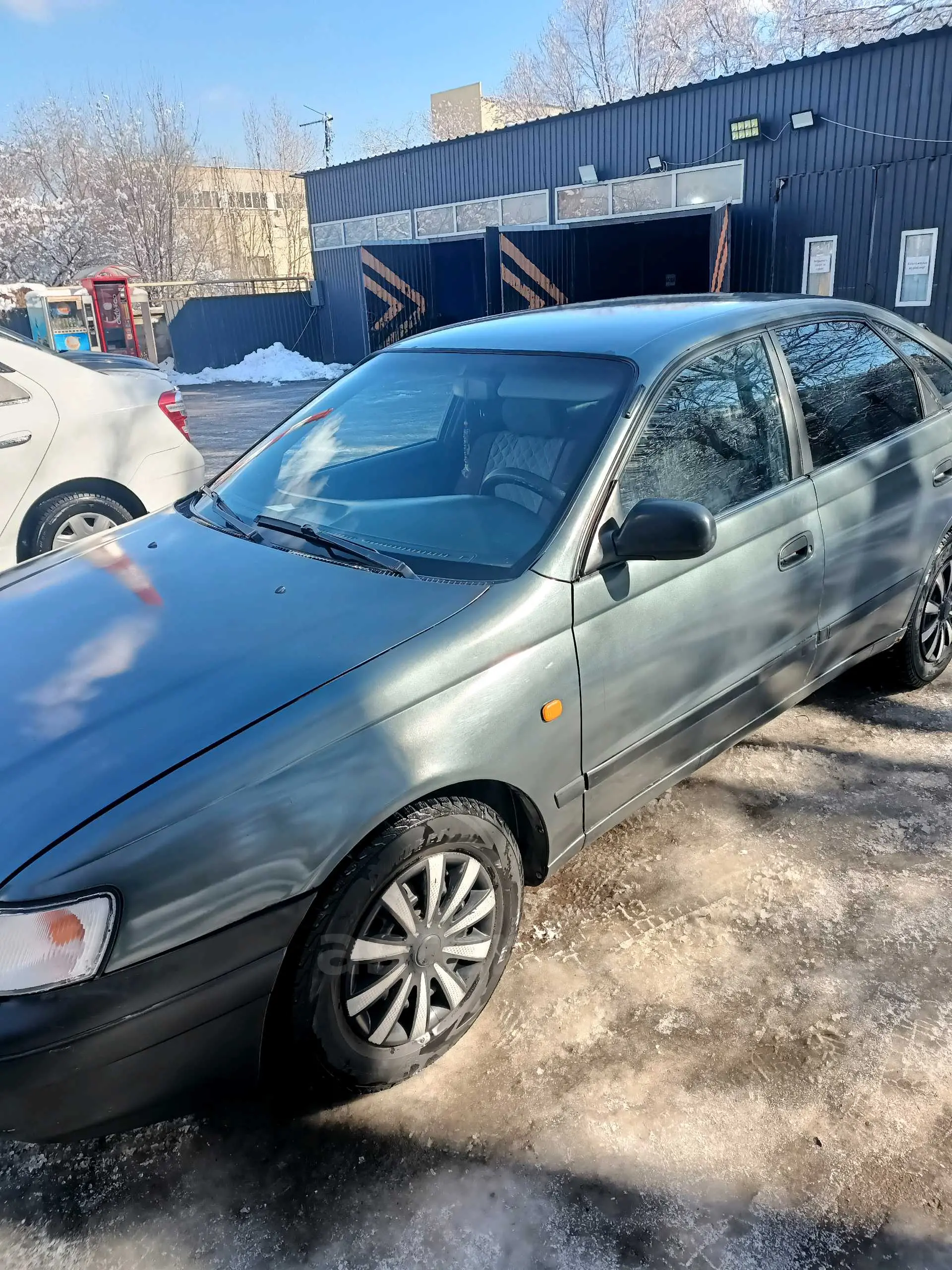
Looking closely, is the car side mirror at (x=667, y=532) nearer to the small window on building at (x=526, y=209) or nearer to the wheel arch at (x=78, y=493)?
the wheel arch at (x=78, y=493)

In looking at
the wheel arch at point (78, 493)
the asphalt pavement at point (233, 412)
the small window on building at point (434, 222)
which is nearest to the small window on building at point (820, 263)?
the asphalt pavement at point (233, 412)

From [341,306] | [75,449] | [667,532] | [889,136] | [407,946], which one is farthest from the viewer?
[341,306]

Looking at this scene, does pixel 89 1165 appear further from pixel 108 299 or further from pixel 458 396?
pixel 108 299

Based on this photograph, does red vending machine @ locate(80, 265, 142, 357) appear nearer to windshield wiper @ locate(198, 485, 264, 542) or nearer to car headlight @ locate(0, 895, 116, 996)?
windshield wiper @ locate(198, 485, 264, 542)

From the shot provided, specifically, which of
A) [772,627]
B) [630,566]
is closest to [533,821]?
[630,566]

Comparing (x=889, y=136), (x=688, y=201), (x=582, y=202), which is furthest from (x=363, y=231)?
(x=889, y=136)

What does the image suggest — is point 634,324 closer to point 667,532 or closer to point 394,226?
point 667,532

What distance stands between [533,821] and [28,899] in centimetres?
123

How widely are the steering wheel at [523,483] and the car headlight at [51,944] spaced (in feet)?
4.96

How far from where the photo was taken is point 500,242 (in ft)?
54.7

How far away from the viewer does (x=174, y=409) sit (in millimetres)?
5684

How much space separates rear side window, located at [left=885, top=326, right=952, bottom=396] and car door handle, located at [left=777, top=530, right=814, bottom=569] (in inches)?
50.3

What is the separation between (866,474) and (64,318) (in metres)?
19.2

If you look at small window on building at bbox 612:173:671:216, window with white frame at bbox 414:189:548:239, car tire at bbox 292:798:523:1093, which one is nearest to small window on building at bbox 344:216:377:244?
window with white frame at bbox 414:189:548:239
